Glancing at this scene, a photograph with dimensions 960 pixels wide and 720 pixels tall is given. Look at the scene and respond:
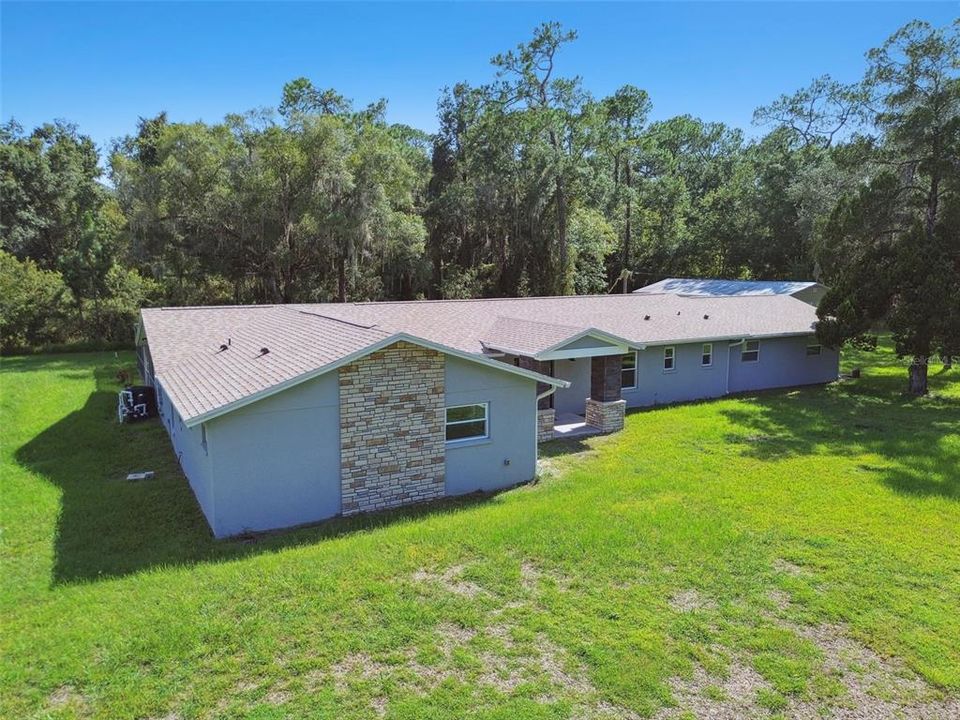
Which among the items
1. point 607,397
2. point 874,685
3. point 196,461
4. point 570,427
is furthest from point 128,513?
point 607,397

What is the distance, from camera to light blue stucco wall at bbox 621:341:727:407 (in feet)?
60.2

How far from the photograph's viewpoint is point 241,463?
30.8 ft

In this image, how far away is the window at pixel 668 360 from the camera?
61.5ft

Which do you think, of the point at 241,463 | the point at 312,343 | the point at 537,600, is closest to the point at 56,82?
the point at 312,343

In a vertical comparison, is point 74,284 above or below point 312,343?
above

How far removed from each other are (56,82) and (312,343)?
9.99 metres

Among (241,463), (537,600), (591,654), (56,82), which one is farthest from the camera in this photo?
(56,82)

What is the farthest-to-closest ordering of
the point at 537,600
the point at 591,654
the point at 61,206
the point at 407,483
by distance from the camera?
the point at 61,206 < the point at 407,483 < the point at 537,600 < the point at 591,654

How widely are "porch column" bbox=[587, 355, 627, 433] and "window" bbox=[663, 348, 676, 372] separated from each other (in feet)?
12.4

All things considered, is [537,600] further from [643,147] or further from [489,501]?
[643,147]

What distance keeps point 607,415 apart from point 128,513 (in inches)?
420

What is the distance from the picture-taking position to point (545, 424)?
14.9 meters

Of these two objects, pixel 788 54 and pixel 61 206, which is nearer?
pixel 788 54

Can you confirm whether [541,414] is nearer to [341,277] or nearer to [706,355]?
[706,355]
